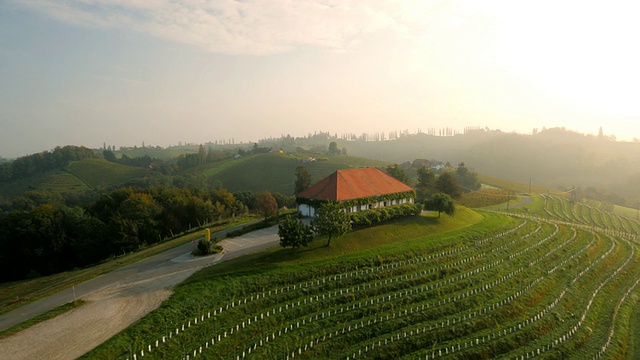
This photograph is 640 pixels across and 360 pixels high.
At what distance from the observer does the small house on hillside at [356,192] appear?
4578 centimetres

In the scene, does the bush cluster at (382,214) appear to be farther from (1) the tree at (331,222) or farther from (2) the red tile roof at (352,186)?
(1) the tree at (331,222)

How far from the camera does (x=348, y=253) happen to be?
35.3 meters

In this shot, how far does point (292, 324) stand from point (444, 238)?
24.0 meters

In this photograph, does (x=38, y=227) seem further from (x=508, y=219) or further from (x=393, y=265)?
(x=508, y=219)

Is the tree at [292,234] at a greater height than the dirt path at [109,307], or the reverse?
the tree at [292,234]

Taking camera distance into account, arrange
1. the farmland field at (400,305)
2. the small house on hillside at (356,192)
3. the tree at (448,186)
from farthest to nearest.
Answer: the tree at (448,186)
the small house on hillside at (356,192)
the farmland field at (400,305)

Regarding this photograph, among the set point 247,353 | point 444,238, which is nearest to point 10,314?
point 247,353

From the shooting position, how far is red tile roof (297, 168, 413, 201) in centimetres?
4622

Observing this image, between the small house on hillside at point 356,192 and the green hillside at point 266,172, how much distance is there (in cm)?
7016

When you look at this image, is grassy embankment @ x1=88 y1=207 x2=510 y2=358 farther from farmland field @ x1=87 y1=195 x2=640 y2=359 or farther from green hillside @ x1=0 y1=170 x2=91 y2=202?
green hillside @ x1=0 y1=170 x2=91 y2=202

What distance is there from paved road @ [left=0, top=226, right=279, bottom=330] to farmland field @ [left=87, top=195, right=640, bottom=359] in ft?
9.14

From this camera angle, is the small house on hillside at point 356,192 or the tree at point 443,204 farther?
the tree at point 443,204

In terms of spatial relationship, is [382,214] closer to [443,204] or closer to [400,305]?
[443,204]

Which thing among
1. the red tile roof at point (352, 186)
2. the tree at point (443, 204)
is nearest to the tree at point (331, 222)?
the red tile roof at point (352, 186)
